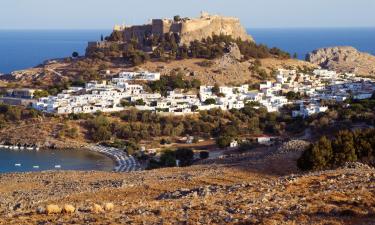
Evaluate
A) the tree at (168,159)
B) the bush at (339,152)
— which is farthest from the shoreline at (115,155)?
the bush at (339,152)

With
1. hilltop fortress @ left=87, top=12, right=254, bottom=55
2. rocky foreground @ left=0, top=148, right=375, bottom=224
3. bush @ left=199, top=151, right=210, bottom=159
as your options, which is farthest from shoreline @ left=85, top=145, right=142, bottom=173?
hilltop fortress @ left=87, top=12, right=254, bottom=55

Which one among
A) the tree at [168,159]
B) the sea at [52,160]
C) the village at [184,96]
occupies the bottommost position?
the sea at [52,160]

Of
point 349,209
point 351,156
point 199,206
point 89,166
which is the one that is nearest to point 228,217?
point 199,206

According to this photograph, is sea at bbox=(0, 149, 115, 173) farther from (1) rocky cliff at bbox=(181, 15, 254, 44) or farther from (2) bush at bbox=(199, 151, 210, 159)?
(1) rocky cliff at bbox=(181, 15, 254, 44)

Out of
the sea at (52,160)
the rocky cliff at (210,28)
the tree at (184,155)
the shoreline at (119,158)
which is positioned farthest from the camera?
the rocky cliff at (210,28)

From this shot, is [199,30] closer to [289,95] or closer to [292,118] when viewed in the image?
[289,95]

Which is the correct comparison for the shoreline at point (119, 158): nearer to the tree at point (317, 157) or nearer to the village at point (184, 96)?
the village at point (184, 96)
